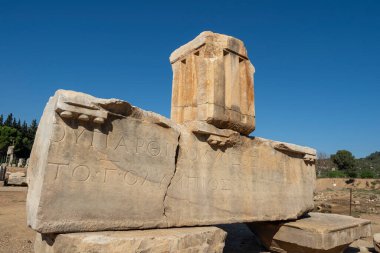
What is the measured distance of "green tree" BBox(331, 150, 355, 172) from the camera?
42531 mm

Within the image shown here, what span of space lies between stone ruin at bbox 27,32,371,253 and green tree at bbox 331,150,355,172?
42591mm

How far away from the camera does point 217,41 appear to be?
414cm

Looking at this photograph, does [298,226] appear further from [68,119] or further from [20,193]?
[20,193]

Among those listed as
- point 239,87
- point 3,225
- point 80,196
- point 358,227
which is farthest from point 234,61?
point 3,225

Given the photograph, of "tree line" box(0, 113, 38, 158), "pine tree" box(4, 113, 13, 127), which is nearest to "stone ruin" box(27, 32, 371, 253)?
"tree line" box(0, 113, 38, 158)

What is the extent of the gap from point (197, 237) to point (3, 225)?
5.03 m

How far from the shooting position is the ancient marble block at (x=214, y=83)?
3904 mm

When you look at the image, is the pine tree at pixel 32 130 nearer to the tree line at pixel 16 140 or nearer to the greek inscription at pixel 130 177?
the tree line at pixel 16 140

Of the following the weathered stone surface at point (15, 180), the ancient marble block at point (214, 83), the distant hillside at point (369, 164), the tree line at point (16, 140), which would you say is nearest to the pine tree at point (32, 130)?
the tree line at point (16, 140)

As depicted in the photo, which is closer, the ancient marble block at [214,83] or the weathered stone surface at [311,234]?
the ancient marble block at [214,83]

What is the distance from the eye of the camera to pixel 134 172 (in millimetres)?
3027

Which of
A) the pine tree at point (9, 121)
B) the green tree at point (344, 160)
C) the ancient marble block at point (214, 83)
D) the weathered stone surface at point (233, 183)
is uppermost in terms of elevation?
the pine tree at point (9, 121)

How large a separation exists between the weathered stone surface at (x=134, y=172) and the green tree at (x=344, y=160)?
4420cm

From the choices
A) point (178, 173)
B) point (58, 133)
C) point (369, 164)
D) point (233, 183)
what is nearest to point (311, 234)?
point (233, 183)
